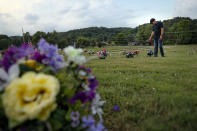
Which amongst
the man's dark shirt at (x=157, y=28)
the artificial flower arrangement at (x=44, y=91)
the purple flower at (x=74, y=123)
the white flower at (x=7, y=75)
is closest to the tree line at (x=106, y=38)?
the artificial flower arrangement at (x=44, y=91)

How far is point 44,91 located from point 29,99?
9 centimetres

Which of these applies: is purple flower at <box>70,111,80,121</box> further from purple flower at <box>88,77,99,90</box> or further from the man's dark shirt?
the man's dark shirt

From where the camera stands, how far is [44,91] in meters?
0.90

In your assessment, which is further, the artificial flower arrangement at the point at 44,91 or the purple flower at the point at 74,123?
the purple flower at the point at 74,123

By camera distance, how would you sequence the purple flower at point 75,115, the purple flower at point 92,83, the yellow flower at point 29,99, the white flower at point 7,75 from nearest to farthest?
the yellow flower at point 29,99
the white flower at point 7,75
the purple flower at point 75,115
the purple flower at point 92,83

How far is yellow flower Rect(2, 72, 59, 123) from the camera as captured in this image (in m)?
0.82

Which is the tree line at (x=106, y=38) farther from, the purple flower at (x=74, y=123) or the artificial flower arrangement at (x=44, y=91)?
the purple flower at (x=74, y=123)

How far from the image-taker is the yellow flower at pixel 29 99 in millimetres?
820

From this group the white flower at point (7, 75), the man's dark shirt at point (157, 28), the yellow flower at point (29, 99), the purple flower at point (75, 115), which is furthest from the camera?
the man's dark shirt at point (157, 28)

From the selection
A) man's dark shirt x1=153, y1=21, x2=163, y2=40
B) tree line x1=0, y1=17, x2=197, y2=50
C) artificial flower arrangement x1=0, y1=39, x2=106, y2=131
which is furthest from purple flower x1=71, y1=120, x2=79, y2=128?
man's dark shirt x1=153, y1=21, x2=163, y2=40

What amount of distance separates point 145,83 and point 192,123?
1.62 metres

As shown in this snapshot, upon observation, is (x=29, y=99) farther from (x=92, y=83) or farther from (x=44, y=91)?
(x=92, y=83)

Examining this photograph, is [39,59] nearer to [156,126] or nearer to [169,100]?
[156,126]

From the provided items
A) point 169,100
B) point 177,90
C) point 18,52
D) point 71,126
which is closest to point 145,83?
point 177,90
